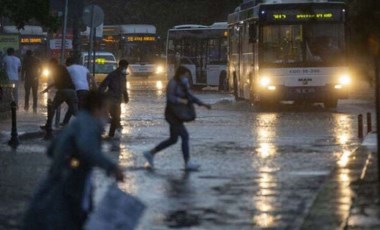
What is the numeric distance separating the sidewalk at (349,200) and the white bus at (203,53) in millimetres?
32223

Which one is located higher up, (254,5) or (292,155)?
(254,5)

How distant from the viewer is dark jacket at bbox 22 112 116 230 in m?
8.50

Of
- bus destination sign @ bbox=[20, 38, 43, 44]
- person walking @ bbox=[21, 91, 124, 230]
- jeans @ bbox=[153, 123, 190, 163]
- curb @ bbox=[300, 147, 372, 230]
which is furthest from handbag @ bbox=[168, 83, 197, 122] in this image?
bus destination sign @ bbox=[20, 38, 43, 44]

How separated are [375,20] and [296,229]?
2745 mm

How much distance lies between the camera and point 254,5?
35.6 meters

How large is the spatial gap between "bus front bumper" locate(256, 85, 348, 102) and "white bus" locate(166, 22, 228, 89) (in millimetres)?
Result: 16211

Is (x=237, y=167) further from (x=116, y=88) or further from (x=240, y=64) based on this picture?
(x=240, y=64)

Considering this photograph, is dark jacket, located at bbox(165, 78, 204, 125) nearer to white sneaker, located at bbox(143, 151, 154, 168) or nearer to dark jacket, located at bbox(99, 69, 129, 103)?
white sneaker, located at bbox(143, 151, 154, 168)

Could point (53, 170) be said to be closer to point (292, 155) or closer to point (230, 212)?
point (230, 212)

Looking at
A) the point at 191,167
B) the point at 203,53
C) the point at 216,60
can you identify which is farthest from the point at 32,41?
the point at 191,167

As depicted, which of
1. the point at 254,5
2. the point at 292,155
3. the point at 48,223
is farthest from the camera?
the point at 254,5

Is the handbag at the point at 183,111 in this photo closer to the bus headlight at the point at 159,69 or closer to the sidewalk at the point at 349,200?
the sidewalk at the point at 349,200

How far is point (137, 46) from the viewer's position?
72500 mm

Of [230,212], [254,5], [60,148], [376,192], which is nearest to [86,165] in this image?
[60,148]
